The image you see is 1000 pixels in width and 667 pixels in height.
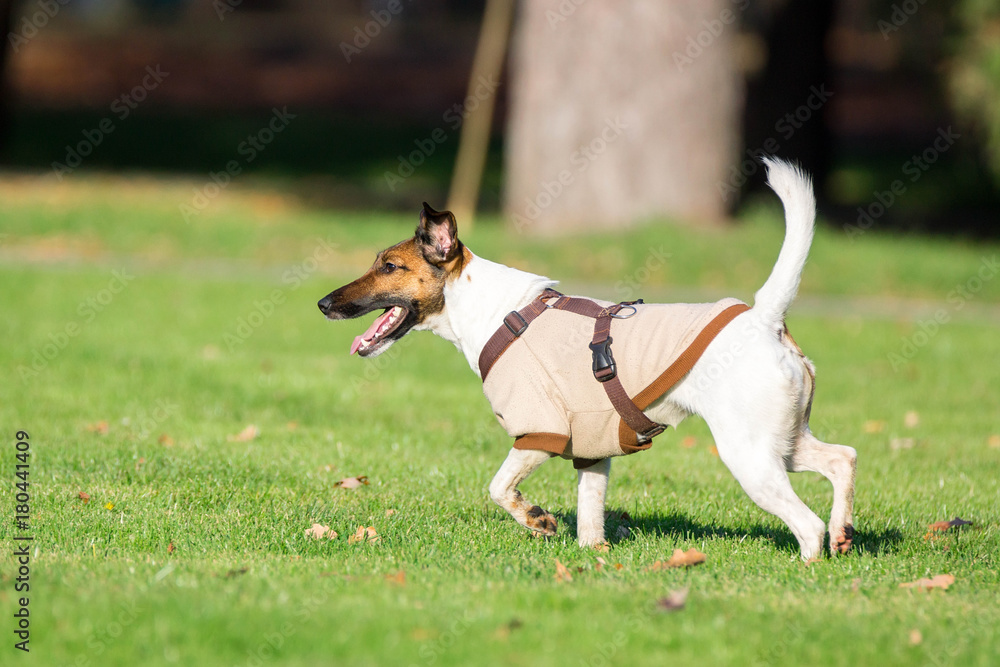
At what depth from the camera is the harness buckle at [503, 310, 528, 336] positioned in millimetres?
5289

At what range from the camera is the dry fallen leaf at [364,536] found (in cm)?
545

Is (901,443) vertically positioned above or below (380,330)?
below

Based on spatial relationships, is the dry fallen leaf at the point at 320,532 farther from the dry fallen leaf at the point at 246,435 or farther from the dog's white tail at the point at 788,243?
the dog's white tail at the point at 788,243

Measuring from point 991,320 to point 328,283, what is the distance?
790cm

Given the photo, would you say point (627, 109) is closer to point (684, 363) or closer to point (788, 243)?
point (788, 243)

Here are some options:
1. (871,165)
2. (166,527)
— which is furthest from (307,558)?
(871,165)

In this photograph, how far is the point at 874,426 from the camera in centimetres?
875

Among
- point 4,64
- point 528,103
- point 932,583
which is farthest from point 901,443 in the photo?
point 4,64

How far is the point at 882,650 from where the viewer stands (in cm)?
403

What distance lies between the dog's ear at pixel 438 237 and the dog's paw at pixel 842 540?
7.41ft

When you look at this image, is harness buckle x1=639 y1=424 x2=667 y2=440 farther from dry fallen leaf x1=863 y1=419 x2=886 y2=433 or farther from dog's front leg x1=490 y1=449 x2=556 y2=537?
dry fallen leaf x1=863 y1=419 x2=886 y2=433

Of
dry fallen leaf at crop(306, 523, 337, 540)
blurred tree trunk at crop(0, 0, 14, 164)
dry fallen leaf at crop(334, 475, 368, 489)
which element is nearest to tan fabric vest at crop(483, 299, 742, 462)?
dry fallen leaf at crop(306, 523, 337, 540)

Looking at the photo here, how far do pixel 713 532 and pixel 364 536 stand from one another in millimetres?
1833

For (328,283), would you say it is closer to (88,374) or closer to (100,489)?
(88,374)
